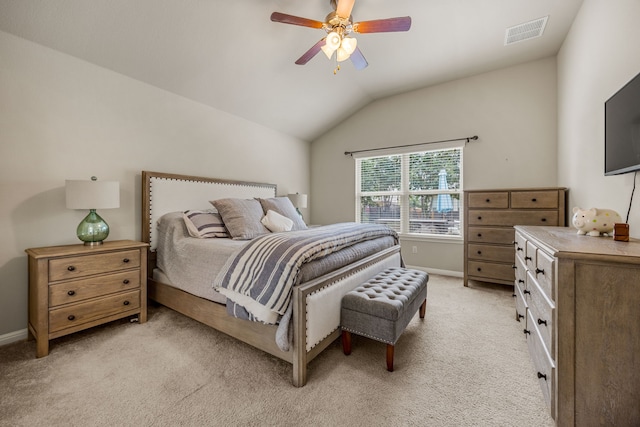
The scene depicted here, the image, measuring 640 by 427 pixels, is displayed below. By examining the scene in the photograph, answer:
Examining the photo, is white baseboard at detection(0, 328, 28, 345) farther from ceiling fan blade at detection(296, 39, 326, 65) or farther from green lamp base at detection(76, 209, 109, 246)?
ceiling fan blade at detection(296, 39, 326, 65)

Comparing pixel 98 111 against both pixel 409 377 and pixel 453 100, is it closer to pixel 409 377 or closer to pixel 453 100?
pixel 409 377

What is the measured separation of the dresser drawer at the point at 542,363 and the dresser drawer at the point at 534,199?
1.78 meters

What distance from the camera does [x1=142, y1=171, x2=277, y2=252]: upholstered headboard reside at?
2768 mm

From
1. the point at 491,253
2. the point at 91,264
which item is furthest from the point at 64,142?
the point at 491,253

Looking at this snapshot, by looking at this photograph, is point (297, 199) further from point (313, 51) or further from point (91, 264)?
point (91, 264)

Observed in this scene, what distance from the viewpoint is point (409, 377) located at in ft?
5.42

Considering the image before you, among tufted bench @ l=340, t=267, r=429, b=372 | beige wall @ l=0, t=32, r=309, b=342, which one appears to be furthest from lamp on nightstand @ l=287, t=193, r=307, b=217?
tufted bench @ l=340, t=267, r=429, b=372

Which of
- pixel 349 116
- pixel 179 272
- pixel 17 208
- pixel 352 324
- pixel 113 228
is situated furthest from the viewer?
pixel 349 116

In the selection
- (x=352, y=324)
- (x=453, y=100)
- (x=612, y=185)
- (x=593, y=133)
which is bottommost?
(x=352, y=324)

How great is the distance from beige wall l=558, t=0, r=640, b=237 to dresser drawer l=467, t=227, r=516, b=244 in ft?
2.15

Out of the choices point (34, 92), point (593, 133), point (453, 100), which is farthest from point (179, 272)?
point (453, 100)

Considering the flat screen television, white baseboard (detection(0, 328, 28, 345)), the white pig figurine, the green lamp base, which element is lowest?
white baseboard (detection(0, 328, 28, 345))

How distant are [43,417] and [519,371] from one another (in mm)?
2706

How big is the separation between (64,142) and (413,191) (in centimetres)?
424
